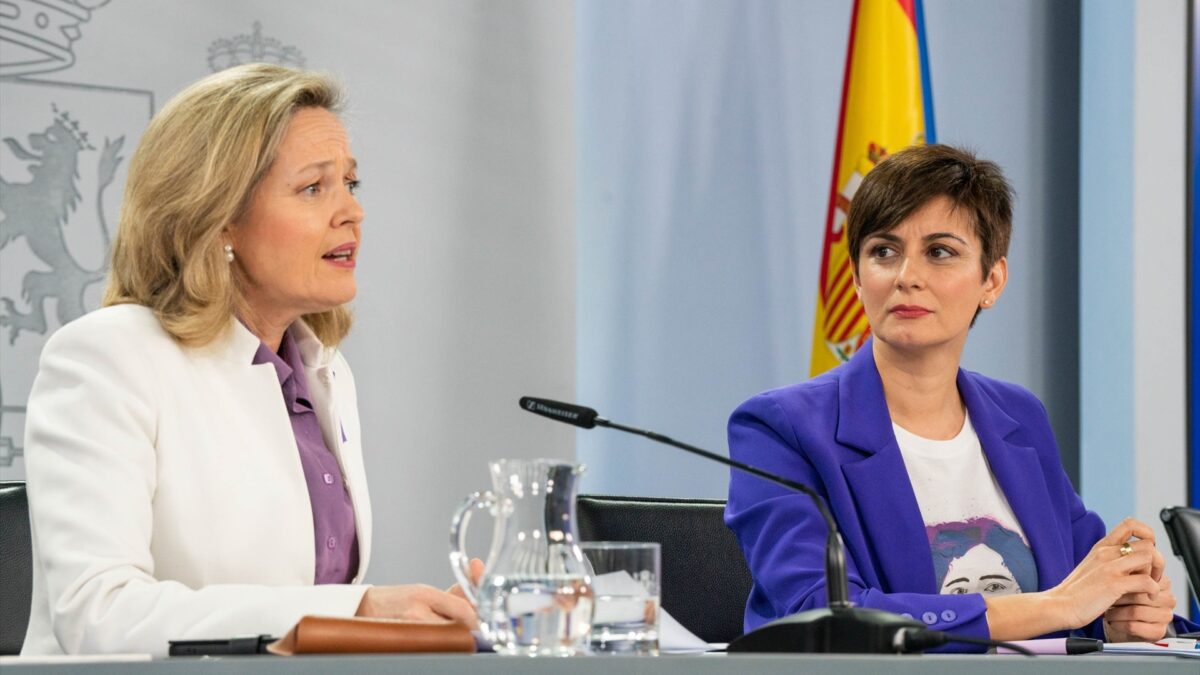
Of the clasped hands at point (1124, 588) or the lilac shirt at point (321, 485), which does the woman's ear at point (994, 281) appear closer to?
the clasped hands at point (1124, 588)

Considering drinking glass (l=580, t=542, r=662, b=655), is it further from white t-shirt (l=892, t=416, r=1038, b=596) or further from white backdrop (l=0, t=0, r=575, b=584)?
white backdrop (l=0, t=0, r=575, b=584)

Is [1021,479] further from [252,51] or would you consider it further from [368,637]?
[252,51]

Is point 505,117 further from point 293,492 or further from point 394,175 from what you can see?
point 293,492

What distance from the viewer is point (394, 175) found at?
11.0 ft

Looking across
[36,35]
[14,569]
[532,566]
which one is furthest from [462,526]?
[36,35]

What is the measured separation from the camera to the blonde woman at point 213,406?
1.58 metres

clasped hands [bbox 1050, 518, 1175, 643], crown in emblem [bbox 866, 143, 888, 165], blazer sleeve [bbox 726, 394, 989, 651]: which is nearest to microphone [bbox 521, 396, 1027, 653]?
blazer sleeve [bbox 726, 394, 989, 651]

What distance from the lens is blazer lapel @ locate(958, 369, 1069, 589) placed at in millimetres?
2197

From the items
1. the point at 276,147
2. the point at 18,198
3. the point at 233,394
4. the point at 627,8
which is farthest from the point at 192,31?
the point at 233,394

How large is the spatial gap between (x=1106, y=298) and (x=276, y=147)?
2.56 metres

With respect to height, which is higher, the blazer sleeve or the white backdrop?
the white backdrop

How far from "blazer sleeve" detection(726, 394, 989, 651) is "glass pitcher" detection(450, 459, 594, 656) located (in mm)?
736

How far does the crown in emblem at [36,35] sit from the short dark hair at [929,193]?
1772mm

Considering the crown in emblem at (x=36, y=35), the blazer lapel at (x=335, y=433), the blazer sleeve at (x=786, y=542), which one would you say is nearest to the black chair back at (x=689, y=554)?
the blazer sleeve at (x=786, y=542)
